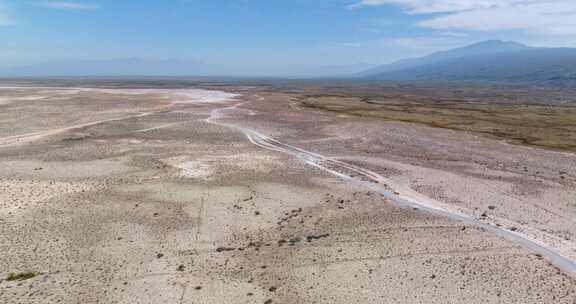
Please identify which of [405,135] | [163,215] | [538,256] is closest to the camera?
[538,256]

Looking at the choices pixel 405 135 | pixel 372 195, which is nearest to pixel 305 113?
pixel 405 135

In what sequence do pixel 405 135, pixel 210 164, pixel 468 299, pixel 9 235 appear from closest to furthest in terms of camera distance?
pixel 468 299, pixel 9 235, pixel 210 164, pixel 405 135

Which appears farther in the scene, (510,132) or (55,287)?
(510,132)

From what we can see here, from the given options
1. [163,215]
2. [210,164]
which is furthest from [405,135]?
[163,215]

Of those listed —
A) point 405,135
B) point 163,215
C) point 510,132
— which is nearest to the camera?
point 163,215

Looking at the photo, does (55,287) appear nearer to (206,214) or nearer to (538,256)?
(206,214)

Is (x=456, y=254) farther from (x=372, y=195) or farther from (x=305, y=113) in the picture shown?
(x=305, y=113)
